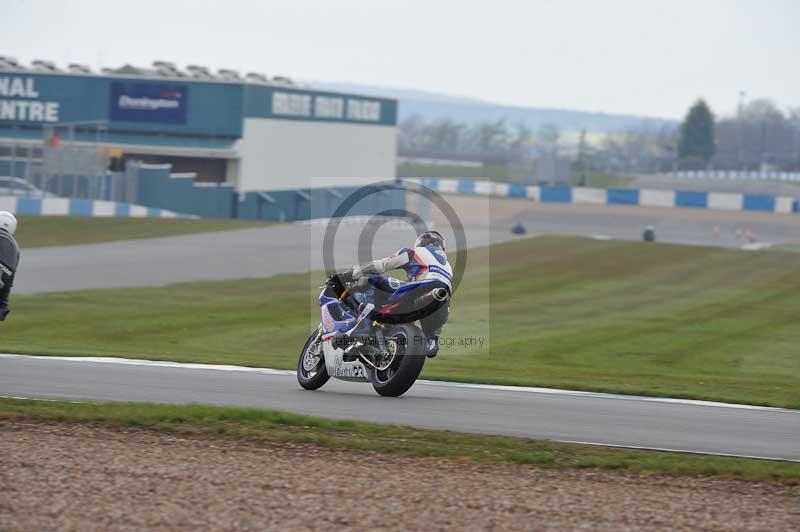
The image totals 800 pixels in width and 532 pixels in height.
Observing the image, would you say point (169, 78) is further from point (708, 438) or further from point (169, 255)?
point (708, 438)

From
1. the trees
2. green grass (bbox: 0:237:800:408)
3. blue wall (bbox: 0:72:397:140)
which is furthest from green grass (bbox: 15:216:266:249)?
the trees

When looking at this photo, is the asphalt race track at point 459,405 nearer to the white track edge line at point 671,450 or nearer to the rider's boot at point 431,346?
the white track edge line at point 671,450

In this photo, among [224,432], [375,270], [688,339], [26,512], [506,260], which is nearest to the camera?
[26,512]

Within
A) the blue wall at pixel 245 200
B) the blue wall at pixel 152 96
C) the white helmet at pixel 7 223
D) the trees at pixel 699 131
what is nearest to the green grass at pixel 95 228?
the blue wall at pixel 245 200

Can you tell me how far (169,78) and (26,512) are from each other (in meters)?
56.7

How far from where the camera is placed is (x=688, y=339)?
21562 mm

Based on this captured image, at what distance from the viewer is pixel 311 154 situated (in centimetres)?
6675

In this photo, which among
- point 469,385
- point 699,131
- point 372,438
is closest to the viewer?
point 372,438

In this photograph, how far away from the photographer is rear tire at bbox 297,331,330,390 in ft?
41.5

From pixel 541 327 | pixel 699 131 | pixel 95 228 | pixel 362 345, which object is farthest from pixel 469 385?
pixel 699 131

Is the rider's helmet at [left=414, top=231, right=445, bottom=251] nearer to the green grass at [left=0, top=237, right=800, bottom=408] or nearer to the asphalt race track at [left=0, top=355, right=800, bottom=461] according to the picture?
the asphalt race track at [left=0, top=355, right=800, bottom=461]

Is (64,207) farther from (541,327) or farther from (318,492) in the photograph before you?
(318,492)

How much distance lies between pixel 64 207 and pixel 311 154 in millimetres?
26060

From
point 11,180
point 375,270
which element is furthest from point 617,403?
point 11,180
